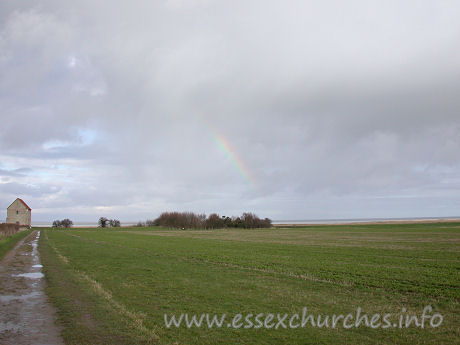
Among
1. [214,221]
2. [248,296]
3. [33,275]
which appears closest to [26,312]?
[248,296]

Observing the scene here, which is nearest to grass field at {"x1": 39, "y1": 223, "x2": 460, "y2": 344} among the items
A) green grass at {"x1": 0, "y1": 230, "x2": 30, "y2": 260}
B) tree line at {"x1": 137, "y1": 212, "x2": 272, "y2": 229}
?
green grass at {"x1": 0, "y1": 230, "x2": 30, "y2": 260}

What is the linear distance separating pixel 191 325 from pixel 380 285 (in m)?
9.76

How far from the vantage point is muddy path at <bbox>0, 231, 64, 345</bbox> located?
26.5ft

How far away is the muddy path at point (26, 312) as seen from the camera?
8062mm

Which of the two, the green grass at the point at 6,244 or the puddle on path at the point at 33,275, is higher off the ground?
the puddle on path at the point at 33,275

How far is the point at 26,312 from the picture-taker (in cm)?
1034

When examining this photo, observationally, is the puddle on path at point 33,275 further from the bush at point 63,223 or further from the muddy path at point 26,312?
the bush at point 63,223

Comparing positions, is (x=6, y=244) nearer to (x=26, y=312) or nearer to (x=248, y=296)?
(x=26, y=312)

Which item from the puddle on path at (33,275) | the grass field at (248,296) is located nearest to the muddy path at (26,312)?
the puddle on path at (33,275)

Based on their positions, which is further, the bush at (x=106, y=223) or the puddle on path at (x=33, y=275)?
the bush at (x=106, y=223)

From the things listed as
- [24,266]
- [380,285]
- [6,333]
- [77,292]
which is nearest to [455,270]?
[380,285]

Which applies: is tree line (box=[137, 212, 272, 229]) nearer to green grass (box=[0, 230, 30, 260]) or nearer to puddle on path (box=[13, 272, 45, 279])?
green grass (box=[0, 230, 30, 260])

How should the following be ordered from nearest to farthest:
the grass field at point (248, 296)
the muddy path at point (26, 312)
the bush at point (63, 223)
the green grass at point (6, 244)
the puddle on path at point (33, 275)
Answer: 1. the muddy path at point (26, 312)
2. the grass field at point (248, 296)
3. the puddle on path at point (33, 275)
4. the green grass at point (6, 244)
5. the bush at point (63, 223)

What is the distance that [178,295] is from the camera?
42.0 feet
